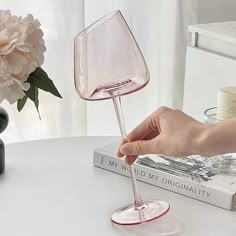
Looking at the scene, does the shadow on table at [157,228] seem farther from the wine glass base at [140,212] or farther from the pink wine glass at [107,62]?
the pink wine glass at [107,62]

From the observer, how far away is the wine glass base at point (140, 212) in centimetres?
100

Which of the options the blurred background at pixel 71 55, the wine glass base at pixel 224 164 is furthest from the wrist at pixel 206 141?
the blurred background at pixel 71 55

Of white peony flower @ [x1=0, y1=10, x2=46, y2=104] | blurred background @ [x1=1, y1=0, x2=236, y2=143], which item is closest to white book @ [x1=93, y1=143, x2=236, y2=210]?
white peony flower @ [x1=0, y1=10, x2=46, y2=104]

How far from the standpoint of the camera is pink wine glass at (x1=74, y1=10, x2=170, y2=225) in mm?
961

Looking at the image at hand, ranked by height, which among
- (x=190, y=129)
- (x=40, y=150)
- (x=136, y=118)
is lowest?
(x=136, y=118)

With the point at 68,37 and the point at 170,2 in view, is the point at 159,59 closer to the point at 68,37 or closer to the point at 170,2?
the point at 170,2

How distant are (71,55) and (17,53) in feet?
3.00

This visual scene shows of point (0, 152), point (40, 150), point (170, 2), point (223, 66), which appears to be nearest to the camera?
point (0, 152)

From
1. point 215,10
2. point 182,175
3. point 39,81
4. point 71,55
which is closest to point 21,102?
point 39,81

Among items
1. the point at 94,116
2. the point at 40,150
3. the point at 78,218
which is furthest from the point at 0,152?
the point at 94,116

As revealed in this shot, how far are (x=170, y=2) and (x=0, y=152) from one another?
103 centimetres

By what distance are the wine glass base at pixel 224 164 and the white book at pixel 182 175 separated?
0.04 ft

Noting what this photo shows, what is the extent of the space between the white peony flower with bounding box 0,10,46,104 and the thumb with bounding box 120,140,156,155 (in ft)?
0.63

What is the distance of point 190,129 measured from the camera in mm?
938
